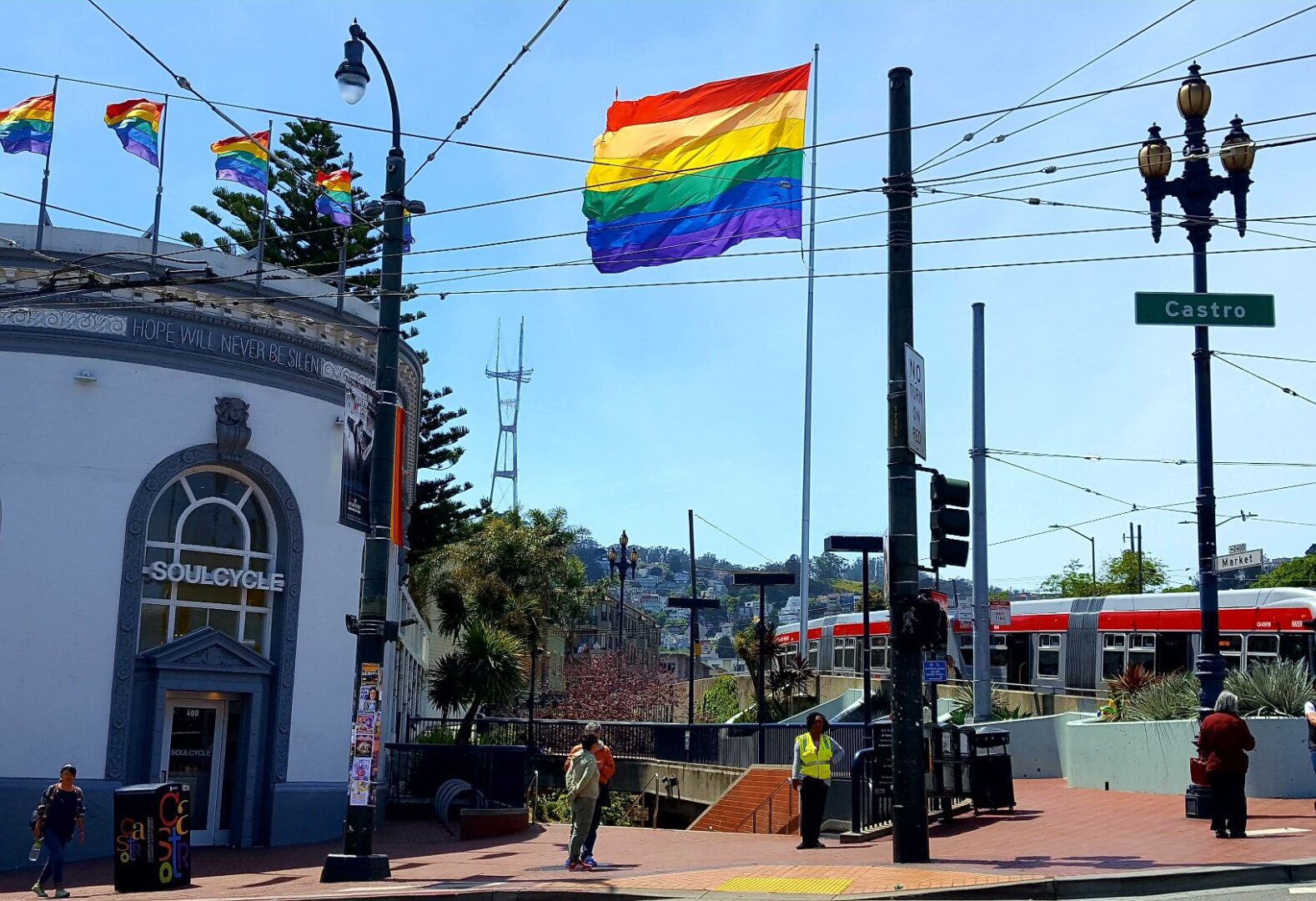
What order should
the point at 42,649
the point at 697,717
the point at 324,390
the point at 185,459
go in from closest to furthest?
the point at 42,649 → the point at 185,459 → the point at 324,390 → the point at 697,717

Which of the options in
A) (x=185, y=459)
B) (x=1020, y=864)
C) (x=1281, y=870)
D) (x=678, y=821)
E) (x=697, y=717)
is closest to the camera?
(x=1281, y=870)

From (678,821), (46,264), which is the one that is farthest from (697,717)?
(46,264)

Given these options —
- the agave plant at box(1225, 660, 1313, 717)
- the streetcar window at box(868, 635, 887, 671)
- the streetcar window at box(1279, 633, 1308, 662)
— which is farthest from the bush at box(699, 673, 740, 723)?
the agave plant at box(1225, 660, 1313, 717)

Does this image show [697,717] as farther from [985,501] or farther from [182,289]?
[182,289]

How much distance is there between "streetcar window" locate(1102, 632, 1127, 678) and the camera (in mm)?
30156

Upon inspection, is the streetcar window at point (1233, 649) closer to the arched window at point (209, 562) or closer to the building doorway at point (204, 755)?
the arched window at point (209, 562)

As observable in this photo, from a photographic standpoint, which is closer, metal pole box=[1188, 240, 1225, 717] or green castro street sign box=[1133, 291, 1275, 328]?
green castro street sign box=[1133, 291, 1275, 328]

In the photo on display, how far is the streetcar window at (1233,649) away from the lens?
27062 millimetres

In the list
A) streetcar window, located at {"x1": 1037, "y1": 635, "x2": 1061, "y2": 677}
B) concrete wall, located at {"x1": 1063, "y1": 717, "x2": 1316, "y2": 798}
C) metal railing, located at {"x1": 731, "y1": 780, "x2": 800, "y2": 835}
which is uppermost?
streetcar window, located at {"x1": 1037, "y1": 635, "x2": 1061, "y2": 677}

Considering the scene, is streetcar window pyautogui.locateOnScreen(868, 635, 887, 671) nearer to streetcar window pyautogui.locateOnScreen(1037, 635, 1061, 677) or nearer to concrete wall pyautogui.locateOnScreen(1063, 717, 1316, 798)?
streetcar window pyautogui.locateOnScreen(1037, 635, 1061, 677)

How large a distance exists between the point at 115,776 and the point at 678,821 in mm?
13889

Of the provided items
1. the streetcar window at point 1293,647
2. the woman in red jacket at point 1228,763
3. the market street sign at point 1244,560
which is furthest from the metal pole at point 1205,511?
the streetcar window at point 1293,647

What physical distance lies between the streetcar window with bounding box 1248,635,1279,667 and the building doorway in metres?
19.1

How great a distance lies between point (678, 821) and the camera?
30141mm
